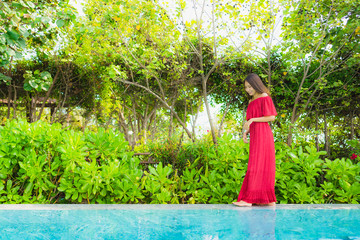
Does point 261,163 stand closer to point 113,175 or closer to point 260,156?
point 260,156

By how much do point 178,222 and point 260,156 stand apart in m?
1.24

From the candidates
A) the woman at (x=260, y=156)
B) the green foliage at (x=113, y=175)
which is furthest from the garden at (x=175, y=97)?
the woman at (x=260, y=156)

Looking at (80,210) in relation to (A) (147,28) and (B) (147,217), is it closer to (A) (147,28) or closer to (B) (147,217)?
(B) (147,217)

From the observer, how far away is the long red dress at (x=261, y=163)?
3342 millimetres

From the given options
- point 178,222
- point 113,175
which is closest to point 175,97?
point 113,175

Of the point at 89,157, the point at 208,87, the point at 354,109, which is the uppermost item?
the point at 208,87

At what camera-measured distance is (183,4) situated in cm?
544

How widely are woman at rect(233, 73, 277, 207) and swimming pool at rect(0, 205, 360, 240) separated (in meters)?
0.14

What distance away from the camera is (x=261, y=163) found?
334cm

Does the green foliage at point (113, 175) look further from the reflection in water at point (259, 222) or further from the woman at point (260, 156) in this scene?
the reflection in water at point (259, 222)

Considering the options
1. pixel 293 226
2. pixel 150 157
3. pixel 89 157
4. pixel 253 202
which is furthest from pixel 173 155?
pixel 293 226

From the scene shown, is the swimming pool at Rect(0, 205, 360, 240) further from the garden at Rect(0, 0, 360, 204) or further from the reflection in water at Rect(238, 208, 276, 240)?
the garden at Rect(0, 0, 360, 204)

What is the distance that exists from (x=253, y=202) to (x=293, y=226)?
0.74 m

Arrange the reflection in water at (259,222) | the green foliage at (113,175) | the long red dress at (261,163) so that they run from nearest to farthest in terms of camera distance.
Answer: the reflection in water at (259,222) → the long red dress at (261,163) → the green foliage at (113,175)
